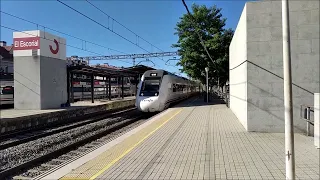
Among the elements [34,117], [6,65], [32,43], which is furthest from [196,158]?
[6,65]

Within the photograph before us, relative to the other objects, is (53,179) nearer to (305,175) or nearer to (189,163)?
(189,163)

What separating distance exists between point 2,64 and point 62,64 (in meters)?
24.6

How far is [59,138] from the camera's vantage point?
12945 millimetres

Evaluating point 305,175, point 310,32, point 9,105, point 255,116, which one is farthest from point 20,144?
point 9,105

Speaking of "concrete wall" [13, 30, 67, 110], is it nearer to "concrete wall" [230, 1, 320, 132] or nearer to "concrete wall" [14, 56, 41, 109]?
"concrete wall" [14, 56, 41, 109]

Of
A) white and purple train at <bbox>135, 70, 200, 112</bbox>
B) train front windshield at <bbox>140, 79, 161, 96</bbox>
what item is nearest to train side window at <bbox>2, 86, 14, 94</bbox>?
white and purple train at <bbox>135, 70, 200, 112</bbox>

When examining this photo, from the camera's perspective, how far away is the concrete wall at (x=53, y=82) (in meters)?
23.2

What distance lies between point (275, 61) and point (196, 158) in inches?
186

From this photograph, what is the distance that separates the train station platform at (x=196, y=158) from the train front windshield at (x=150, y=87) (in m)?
10.4

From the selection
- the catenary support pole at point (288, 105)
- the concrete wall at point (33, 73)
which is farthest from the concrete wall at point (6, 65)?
the catenary support pole at point (288, 105)

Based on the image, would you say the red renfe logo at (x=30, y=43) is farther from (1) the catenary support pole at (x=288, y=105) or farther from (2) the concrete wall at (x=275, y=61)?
(1) the catenary support pole at (x=288, y=105)

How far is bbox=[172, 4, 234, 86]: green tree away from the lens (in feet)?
89.2

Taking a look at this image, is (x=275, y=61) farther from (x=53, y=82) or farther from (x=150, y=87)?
(x=53, y=82)

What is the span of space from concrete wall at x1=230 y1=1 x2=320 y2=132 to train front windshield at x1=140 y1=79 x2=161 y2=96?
10.9 m
